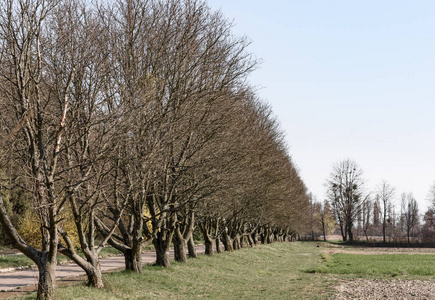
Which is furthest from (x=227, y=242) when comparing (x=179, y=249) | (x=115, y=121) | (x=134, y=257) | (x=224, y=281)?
(x=115, y=121)

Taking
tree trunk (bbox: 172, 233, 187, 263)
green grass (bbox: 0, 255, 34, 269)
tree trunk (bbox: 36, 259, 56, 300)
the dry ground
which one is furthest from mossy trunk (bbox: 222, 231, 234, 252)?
tree trunk (bbox: 36, 259, 56, 300)

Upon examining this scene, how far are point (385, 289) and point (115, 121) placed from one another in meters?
12.9

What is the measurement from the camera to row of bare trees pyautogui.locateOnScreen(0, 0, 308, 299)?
10.6m

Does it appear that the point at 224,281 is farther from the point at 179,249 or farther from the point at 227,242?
the point at 227,242

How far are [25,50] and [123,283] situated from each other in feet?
25.9

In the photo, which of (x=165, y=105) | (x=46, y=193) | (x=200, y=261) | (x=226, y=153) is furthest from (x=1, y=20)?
(x=200, y=261)

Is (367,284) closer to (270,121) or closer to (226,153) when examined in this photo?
(226,153)

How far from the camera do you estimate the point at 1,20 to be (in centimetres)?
1045

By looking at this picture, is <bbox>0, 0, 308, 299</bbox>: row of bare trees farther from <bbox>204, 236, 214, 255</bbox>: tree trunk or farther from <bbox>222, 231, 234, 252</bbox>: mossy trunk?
<bbox>222, 231, 234, 252</bbox>: mossy trunk

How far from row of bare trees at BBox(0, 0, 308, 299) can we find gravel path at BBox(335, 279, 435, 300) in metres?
6.52

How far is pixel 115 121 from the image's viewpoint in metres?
12.2

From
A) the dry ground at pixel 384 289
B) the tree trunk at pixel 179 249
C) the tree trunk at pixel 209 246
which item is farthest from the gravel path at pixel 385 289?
the tree trunk at pixel 209 246

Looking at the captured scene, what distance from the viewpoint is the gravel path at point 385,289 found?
52.9ft

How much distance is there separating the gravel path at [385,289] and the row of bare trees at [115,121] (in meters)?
6.52
